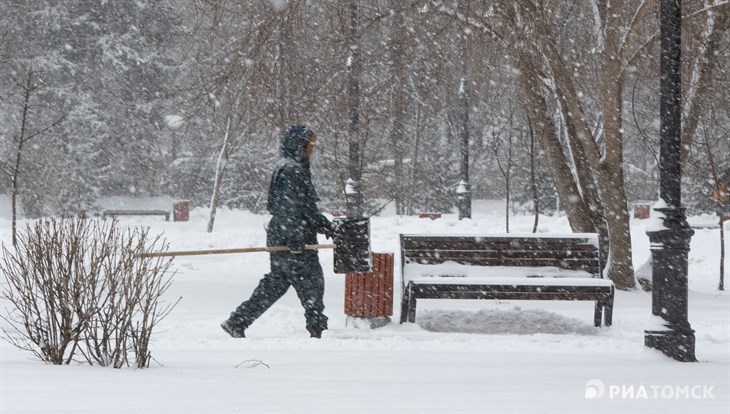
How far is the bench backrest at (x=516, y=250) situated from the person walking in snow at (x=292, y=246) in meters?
2.05

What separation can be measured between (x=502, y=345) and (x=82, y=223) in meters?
3.62

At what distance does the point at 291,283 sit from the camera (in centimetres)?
738

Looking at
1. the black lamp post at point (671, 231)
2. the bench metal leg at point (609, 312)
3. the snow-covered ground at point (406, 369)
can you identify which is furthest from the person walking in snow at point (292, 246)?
the bench metal leg at point (609, 312)

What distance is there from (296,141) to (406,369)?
2.78 meters

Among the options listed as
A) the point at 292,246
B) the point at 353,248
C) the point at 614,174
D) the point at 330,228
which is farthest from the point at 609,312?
the point at 292,246

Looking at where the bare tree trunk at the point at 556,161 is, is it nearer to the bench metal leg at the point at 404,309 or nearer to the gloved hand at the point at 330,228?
the bench metal leg at the point at 404,309

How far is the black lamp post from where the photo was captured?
21.4ft

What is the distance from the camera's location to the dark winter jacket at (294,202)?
732 cm

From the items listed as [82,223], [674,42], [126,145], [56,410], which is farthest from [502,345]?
[126,145]

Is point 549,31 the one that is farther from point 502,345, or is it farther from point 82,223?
point 82,223

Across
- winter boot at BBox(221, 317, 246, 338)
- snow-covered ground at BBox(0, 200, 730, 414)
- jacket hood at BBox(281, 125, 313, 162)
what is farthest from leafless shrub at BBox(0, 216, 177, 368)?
jacket hood at BBox(281, 125, 313, 162)

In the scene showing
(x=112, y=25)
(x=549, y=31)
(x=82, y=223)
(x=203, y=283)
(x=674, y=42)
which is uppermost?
(x=112, y=25)

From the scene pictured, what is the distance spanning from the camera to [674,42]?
6551 mm

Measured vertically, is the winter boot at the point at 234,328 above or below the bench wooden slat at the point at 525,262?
below
